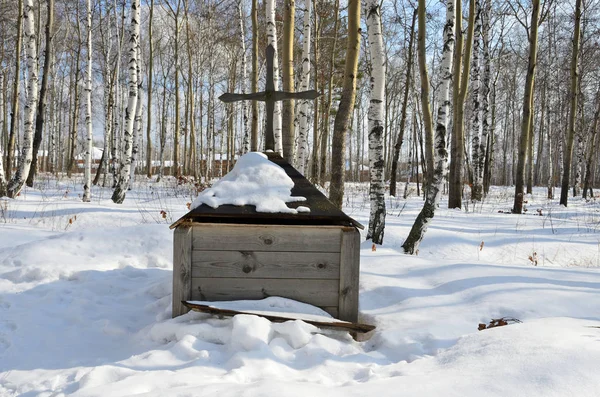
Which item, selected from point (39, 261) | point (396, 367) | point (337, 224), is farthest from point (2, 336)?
point (396, 367)

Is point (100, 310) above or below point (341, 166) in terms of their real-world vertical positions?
below

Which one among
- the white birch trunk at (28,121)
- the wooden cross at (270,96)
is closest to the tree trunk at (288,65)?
the wooden cross at (270,96)

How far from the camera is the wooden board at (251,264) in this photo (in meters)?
3.02

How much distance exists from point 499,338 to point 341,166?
16.5 feet

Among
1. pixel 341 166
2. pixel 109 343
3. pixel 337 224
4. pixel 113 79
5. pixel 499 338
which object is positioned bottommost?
pixel 109 343

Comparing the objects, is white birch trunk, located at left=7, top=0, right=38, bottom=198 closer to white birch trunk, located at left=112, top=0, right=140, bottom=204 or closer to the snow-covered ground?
white birch trunk, located at left=112, top=0, right=140, bottom=204

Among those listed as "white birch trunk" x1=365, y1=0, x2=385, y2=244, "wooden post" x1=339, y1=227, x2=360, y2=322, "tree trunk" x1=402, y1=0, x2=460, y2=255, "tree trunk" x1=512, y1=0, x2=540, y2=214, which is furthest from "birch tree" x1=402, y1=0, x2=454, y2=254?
"tree trunk" x1=512, y1=0, x2=540, y2=214

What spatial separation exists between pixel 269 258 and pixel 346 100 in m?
4.34

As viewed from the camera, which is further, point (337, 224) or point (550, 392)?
point (337, 224)

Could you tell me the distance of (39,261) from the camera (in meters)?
4.38

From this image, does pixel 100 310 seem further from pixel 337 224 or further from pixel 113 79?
pixel 113 79

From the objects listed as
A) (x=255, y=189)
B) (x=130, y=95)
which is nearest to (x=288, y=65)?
(x=130, y=95)

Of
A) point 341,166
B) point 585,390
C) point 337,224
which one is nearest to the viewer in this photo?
point 585,390

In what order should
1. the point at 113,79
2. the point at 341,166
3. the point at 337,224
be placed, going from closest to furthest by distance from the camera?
the point at 337,224 → the point at 341,166 → the point at 113,79
